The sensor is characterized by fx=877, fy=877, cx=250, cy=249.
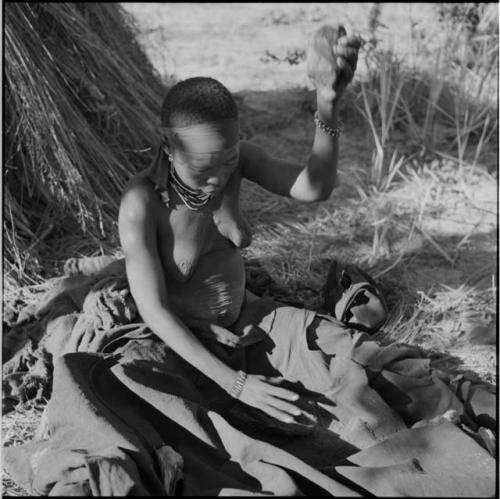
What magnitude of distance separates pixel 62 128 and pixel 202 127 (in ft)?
5.30

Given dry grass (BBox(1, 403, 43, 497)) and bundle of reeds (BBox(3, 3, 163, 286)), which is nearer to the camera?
dry grass (BBox(1, 403, 43, 497))

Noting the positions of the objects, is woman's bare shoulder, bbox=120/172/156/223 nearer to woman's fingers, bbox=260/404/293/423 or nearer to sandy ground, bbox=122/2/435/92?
woman's fingers, bbox=260/404/293/423

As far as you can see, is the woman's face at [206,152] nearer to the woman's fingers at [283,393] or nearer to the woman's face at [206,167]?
the woman's face at [206,167]

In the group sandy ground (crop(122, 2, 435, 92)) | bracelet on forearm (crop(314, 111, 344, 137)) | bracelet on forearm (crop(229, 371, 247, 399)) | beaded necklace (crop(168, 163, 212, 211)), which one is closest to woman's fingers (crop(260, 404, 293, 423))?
bracelet on forearm (crop(229, 371, 247, 399))

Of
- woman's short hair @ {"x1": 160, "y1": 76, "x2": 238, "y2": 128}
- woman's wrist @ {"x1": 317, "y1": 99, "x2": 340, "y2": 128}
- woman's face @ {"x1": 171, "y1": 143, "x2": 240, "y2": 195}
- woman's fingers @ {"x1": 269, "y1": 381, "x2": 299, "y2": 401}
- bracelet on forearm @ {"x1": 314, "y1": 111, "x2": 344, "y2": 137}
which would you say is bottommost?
woman's fingers @ {"x1": 269, "y1": 381, "x2": 299, "y2": 401}

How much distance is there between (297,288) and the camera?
3777mm

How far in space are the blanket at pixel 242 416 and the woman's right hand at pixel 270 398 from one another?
0.07m

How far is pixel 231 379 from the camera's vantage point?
2.77 meters

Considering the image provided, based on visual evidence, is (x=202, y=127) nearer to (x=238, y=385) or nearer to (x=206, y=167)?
(x=206, y=167)

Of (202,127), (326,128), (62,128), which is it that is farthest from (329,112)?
(62,128)

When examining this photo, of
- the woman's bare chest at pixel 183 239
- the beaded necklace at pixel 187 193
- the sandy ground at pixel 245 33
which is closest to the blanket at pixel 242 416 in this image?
the woman's bare chest at pixel 183 239

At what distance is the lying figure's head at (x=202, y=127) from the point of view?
2592 millimetres

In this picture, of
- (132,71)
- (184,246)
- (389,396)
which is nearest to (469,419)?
(389,396)

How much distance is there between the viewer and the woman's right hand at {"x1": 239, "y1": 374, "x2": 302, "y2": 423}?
266 centimetres
